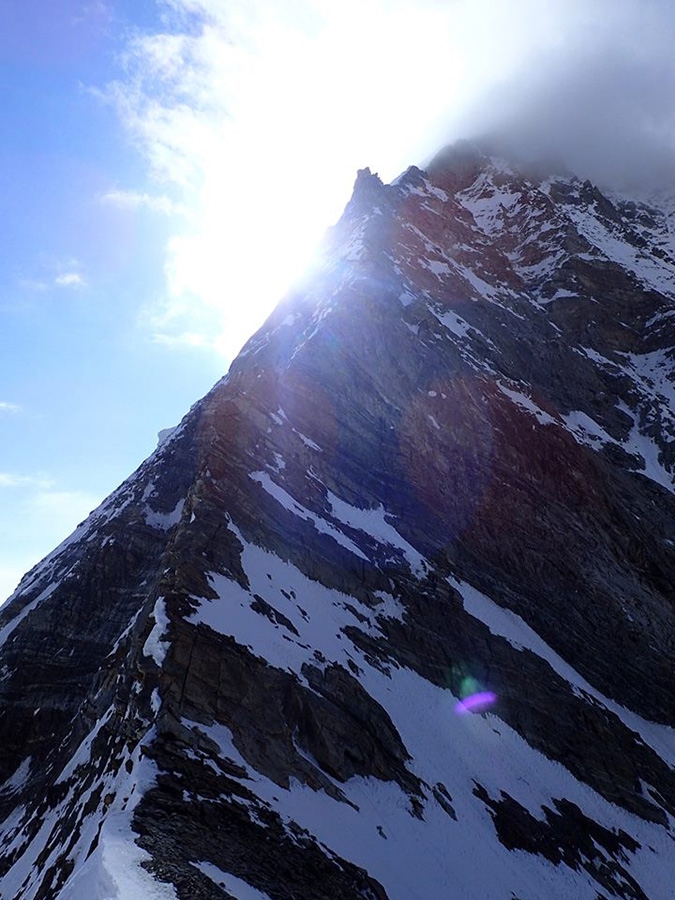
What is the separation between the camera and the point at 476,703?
142 ft

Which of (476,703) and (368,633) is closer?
(368,633)

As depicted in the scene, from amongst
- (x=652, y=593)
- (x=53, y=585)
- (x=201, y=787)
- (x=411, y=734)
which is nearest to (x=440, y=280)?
(x=652, y=593)

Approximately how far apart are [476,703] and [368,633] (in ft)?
25.7

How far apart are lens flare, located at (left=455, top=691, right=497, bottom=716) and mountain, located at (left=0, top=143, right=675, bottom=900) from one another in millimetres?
148

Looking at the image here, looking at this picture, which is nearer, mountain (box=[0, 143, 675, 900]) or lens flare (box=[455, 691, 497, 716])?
mountain (box=[0, 143, 675, 900])

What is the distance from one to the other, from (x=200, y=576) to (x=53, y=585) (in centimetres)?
2531

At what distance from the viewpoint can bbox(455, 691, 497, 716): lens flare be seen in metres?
41.9

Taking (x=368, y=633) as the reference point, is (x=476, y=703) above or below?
below

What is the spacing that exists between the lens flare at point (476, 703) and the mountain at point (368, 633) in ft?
0.49

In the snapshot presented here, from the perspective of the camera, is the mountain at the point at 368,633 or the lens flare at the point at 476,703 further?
the lens flare at the point at 476,703

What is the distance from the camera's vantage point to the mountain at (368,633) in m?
24.5

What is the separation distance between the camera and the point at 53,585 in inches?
2141

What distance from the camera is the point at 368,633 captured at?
4156 centimetres

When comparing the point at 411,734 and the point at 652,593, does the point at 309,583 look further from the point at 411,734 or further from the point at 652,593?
the point at 652,593
